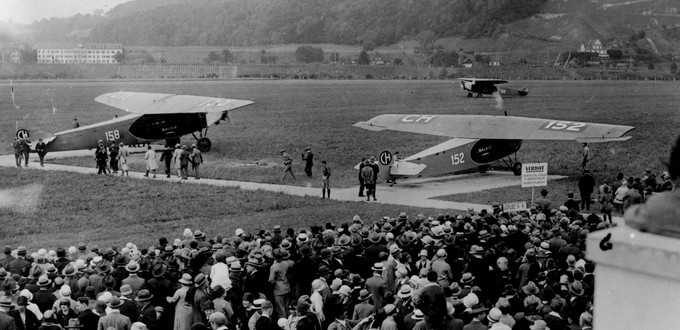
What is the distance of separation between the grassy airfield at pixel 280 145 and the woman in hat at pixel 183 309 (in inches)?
290

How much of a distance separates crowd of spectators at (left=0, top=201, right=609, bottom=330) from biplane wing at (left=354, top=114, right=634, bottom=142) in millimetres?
12047

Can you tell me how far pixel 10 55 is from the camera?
6675 centimetres

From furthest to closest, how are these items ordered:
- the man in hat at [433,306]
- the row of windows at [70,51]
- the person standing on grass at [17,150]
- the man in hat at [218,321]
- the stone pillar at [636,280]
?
the row of windows at [70,51], the person standing on grass at [17,150], the man in hat at [218,321], the man in hat at [433,306], the stone pillar at [636,280]

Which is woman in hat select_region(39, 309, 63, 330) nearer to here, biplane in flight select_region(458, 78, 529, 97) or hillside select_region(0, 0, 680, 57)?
hillside select_region(0, 0, 680, 57)

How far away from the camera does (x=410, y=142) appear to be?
128ft

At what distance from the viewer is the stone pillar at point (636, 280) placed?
8.44 ft

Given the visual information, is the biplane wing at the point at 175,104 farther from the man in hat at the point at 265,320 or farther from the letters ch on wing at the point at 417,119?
the man in hat at the point at 265,320

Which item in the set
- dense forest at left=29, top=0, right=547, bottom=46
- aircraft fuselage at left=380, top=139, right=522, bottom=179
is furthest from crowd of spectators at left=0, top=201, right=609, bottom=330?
dense forest at left=29, top=0, right=547, bottom=46

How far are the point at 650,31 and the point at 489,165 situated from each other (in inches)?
1601

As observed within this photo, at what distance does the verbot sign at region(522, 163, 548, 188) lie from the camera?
18489mm

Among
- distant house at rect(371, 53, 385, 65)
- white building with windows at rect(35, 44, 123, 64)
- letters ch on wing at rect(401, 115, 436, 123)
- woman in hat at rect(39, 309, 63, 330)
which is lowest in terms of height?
woman in hat at rect(39, 309, 63, 330)

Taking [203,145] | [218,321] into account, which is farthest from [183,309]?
[203,145]

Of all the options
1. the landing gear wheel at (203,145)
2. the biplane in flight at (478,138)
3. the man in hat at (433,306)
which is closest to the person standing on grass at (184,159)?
the biplane in flight at (478,138)

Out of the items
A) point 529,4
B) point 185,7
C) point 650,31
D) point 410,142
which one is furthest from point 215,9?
point 410,142
